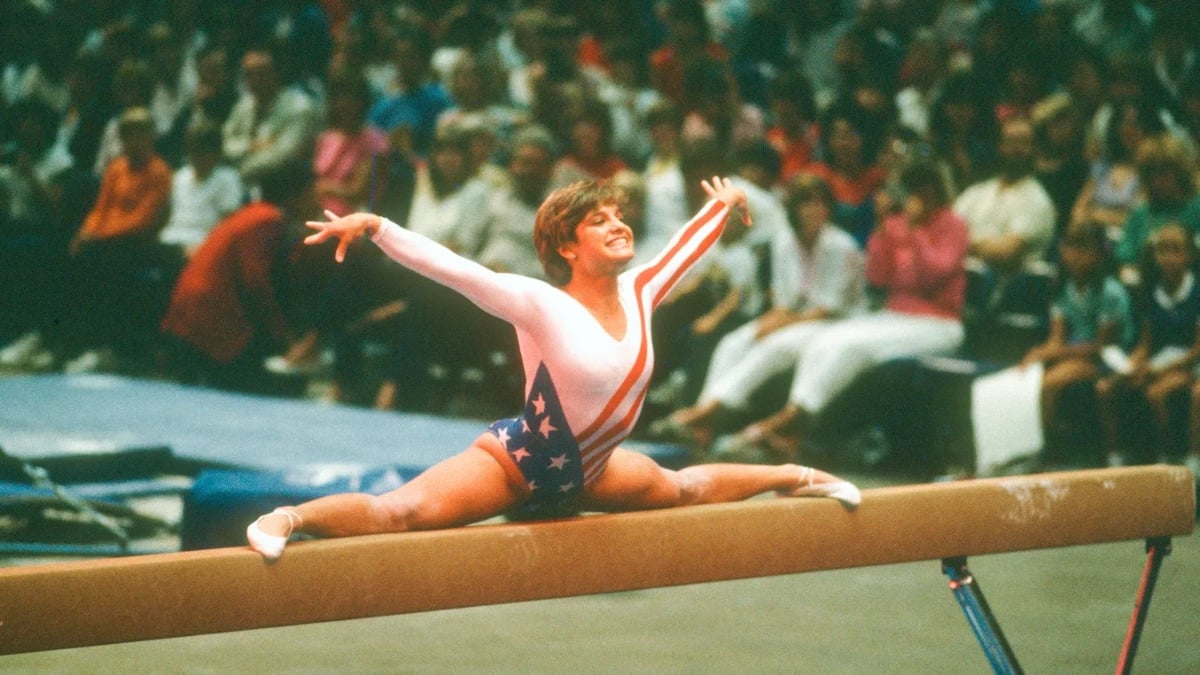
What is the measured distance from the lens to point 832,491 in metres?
3.50

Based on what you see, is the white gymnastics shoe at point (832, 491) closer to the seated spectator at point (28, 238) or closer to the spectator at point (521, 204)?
the spectator at point (521, 204)

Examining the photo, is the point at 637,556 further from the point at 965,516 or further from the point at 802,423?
the point at 802,423

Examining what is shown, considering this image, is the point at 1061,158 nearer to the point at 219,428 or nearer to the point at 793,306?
the point at 793,306

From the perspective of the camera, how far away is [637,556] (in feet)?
10.5

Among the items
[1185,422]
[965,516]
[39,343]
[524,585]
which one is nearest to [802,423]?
[1185,422]

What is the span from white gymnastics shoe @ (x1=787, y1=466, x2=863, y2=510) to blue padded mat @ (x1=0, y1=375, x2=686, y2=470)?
226cm

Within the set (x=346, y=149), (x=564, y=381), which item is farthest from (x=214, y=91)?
(x=564, y=381)

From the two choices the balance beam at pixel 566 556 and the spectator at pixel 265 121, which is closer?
the balance beam at pixel 566 556

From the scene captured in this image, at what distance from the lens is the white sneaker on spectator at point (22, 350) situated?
1019 cm

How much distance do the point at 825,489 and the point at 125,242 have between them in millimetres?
6972

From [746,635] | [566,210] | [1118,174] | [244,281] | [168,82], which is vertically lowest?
[746,635]

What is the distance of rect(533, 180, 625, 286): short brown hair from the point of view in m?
3.41

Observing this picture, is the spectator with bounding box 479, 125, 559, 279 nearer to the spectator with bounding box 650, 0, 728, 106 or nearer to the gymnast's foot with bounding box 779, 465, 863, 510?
the spectator with bounding box 650, 0, 728, 106

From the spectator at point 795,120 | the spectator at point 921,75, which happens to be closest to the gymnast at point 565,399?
the spectator at point 795,120
